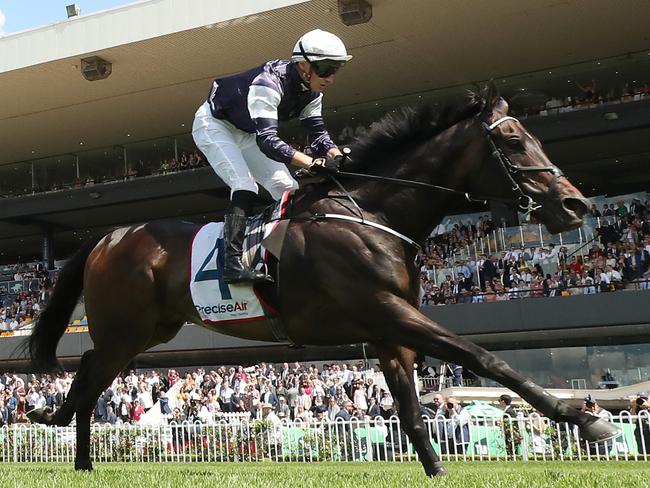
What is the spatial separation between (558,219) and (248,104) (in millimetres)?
2088

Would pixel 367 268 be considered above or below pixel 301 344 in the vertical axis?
above

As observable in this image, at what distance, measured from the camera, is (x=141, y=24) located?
64.5 feet

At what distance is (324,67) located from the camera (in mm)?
4953

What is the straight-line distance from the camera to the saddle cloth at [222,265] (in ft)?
15.9

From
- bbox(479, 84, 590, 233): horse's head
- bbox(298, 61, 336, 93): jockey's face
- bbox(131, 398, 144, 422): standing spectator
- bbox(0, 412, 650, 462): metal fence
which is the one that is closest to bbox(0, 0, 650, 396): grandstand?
bbox(131, 398, 144, 422): standing spectator

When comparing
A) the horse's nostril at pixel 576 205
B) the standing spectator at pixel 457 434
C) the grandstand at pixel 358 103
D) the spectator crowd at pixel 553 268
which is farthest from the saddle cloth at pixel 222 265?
the spectator crowd at pixel 553 268

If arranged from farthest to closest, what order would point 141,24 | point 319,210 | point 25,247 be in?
point 25,247, point 141,24, point 319,210

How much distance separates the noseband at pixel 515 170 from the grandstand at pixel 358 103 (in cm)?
1269

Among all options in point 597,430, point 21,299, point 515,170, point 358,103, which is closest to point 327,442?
point 515,170

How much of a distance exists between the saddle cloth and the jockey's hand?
282mm

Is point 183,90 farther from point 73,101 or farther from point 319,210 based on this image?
point 319,210

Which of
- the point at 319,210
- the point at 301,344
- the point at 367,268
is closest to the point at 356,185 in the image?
the point at 319,210

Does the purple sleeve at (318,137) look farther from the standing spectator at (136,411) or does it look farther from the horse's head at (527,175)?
the standing spectator at (136,411)

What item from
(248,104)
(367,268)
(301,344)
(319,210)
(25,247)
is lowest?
(301,344)
